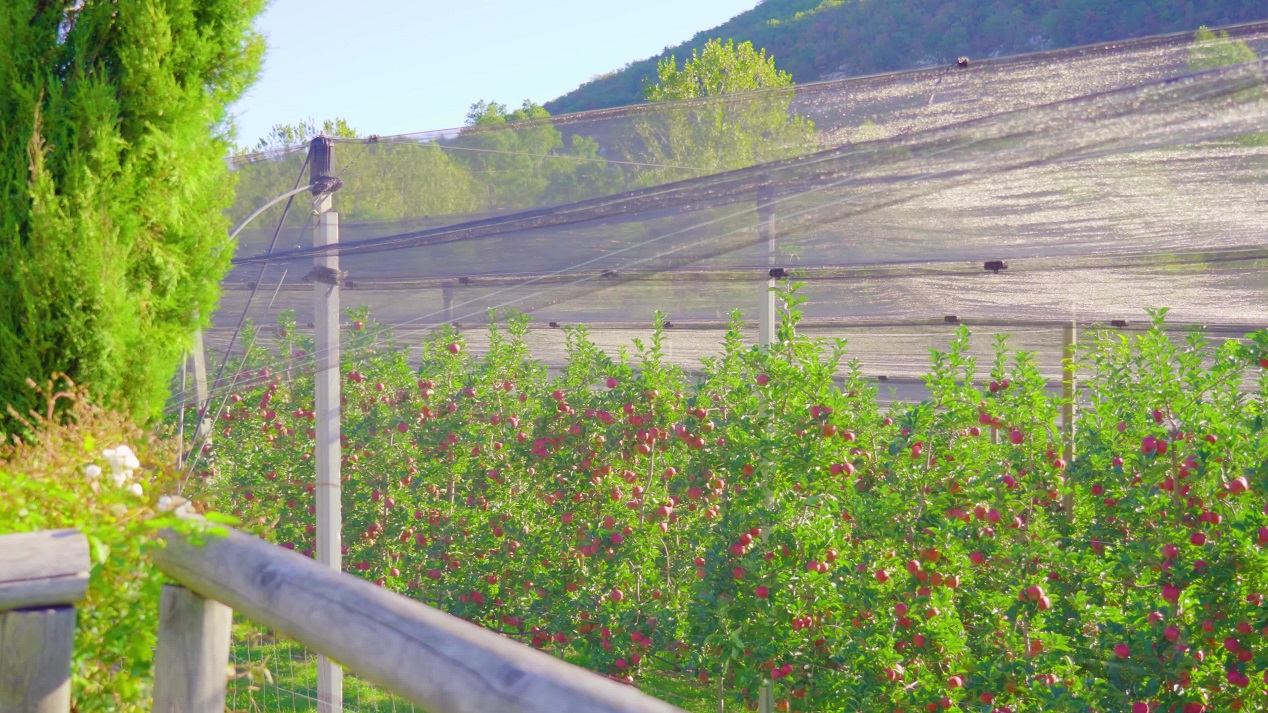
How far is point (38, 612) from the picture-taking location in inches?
58.3

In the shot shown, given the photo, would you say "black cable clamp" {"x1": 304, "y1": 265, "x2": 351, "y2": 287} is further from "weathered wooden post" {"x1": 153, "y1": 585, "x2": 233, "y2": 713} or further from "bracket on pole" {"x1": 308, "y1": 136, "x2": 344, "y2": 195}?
"weathered wooden post" {"x1": 153, "y1": 585, "x2": 233, "y2": 713}

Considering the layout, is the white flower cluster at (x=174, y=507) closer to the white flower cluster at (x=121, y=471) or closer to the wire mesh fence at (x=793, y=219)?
the white flower cluster at (x=121, y=471)

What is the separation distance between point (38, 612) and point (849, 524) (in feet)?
9.65

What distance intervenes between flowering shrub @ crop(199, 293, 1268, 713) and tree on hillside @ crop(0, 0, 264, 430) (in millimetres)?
630

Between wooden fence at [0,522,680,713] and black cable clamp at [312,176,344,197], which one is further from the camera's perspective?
black cable clamp at [312,176,344,197]

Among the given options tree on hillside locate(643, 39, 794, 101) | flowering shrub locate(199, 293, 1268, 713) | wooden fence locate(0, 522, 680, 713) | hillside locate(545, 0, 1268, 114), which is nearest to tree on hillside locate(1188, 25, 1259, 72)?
flowering shrub locate(199, 293, 1268, 713)

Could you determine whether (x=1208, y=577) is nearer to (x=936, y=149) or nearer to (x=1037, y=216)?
(x=1037, y=216)

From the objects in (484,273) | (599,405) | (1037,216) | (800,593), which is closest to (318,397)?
(484,273)

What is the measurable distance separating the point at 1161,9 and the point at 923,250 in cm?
3225

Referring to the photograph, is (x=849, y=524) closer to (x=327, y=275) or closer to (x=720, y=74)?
(x=327, y=275)

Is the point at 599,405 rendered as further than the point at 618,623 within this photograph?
Yes

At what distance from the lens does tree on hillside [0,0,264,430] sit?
8.52 feet

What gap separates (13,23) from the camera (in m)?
2.71

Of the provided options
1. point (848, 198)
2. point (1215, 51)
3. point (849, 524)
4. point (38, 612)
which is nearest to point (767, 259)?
point (848, 198)
